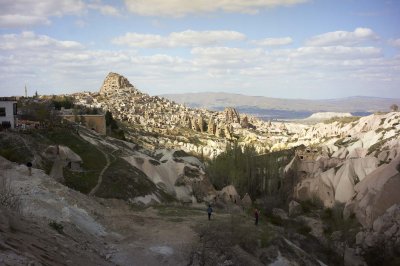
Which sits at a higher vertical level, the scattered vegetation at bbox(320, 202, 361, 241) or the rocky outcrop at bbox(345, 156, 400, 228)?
the rocky outcrop at bbox(345, 156, 400, 228)

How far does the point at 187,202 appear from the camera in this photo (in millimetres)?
54906

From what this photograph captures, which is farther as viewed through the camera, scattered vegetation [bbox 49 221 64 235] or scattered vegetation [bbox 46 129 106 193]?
scattered vegetation [bbox 46 129 106 193]

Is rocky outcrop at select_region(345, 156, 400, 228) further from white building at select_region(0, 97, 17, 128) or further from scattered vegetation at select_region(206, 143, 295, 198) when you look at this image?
white building at select_region(0, 97, 17, 128)

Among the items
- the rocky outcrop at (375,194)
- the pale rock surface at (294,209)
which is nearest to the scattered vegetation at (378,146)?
the rocky outcrop at (375,194)

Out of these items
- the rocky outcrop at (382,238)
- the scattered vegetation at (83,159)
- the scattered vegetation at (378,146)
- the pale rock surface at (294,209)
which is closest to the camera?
Result: the scattered vegetation at (83,159)

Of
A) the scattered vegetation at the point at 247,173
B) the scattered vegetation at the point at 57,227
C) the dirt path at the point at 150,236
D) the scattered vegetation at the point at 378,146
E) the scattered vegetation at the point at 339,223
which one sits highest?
the scattered vegetation at the point at 57,227

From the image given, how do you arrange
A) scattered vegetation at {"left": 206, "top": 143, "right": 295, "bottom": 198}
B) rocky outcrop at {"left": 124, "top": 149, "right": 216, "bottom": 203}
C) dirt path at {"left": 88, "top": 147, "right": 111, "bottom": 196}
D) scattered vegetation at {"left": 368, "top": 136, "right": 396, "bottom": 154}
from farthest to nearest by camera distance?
scattered vegetation at {"left": 368, "top": 136, "right": 396, "bottom": 154} < scattered vegetation at {"left": 206, "top": 143, "right": 295, "bottom": 198} < rocky outcrop at {"left": 124, "top": 149, "right": 216, "bottom": 203} < dirt path at {"left": 88, "top": 147, "right": 111, "bottom": 196}

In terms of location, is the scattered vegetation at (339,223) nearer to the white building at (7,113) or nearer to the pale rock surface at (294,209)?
the pale rock surface at (294,209)

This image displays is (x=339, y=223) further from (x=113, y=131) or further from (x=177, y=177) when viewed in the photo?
(x=113, y=131)

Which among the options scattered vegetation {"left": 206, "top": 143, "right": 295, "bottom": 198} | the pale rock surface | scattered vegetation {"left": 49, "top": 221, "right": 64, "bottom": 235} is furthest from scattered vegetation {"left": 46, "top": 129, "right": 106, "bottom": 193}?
the pale rock surface

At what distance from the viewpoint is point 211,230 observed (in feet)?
104

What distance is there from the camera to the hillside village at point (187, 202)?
26.9m

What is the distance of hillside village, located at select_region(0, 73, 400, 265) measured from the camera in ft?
88.3

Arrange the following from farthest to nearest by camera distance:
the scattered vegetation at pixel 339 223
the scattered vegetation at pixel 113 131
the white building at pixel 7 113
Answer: the scattered vegetation at pixel 113 131 < the scattered vegetation at pixel 339 223 < the white building at pixel 7 113
